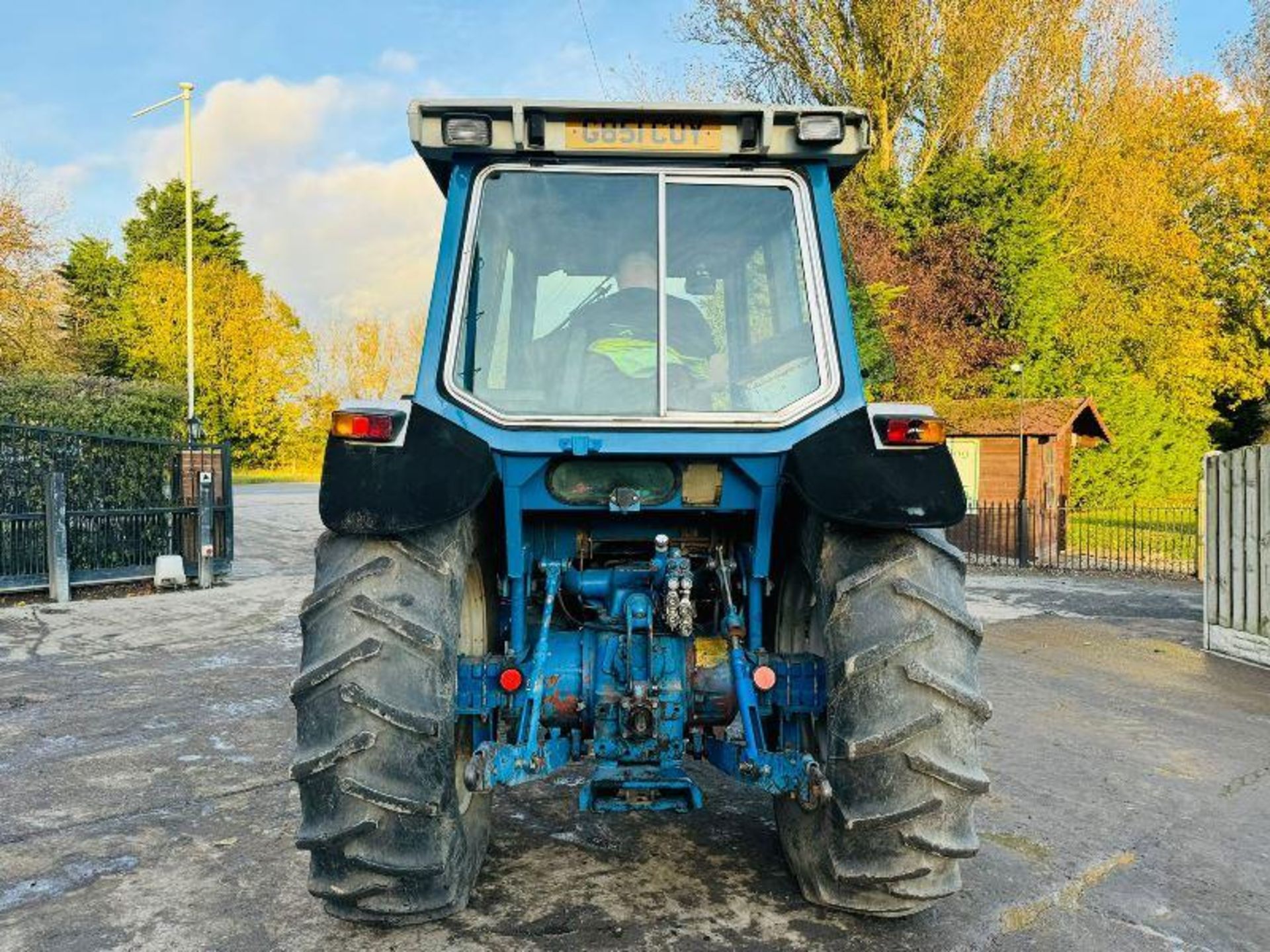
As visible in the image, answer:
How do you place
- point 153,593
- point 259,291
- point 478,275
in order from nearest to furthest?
point 478,275 < point 153,593 < point 259,291

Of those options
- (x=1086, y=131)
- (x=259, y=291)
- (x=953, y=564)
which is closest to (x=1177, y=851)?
(x=953, y=564)

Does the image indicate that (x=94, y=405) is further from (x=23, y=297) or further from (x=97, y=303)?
(x=97, y=303)

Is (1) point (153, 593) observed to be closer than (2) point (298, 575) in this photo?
Yes

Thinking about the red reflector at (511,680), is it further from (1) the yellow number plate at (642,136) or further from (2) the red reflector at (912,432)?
(1) the yellow number plate at (642,136)

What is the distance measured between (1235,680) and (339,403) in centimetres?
765

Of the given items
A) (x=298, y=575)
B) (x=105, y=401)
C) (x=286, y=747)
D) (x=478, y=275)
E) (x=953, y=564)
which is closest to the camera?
(x=953, y=564)

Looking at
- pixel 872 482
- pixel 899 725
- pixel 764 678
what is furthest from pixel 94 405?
pixel 899 725

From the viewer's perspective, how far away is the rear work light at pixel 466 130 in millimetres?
3180

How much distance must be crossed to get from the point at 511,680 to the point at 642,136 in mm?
1847

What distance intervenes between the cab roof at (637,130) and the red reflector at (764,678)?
171 cm

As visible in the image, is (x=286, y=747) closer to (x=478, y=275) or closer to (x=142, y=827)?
(x=142, y=827)

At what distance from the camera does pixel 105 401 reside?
12.6 metres

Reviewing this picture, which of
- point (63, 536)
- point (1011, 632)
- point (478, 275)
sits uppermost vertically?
point (478, 275)

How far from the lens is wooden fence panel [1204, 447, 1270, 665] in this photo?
8180mm
